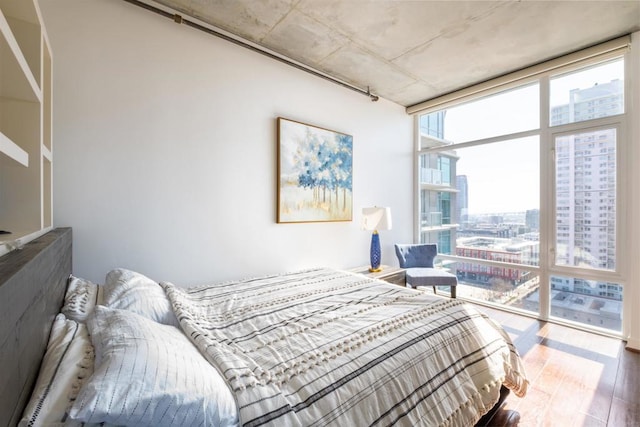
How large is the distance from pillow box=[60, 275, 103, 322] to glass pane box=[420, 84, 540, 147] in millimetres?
4236

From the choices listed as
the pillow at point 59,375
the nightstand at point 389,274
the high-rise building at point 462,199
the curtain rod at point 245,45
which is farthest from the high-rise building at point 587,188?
the pillow at point 59,375

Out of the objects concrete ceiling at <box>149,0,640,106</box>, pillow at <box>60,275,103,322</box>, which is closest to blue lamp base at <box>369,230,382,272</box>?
concrete ceiling at <box>149,0,640,106</box>

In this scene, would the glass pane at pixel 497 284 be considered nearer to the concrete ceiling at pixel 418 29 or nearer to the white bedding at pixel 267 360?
the white bedding at pixel 267 360

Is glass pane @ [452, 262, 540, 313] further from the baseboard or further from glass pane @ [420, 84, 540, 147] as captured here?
glass pane @ [420, 84, 540, 147]

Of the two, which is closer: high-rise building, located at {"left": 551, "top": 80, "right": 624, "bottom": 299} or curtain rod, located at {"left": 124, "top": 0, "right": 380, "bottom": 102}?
curtain rod, located at {"left": 124, "top": 0, "right": 380, "bottom": 102}

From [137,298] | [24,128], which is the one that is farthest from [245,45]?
[137,298]

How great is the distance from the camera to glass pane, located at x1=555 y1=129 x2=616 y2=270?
279 cm

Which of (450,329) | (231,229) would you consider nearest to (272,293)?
(231,229)

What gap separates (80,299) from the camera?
1.37m

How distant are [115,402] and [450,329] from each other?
1445mm

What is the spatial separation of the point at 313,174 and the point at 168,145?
1.43m

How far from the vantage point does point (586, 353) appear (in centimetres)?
244

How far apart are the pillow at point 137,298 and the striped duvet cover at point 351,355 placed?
62 mm

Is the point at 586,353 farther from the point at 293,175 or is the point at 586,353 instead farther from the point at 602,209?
the point at 293,175
